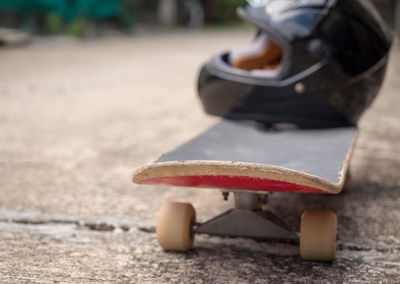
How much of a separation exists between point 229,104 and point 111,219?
85 cm

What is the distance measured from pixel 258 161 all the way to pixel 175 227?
0.36 metres

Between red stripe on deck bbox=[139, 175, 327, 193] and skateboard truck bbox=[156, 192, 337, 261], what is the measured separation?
0.36ft

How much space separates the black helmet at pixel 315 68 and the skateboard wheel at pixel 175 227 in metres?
0.92

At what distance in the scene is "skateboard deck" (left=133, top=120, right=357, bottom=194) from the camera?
145 centimetres

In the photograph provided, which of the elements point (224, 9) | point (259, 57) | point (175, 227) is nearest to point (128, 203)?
point (175, 227)

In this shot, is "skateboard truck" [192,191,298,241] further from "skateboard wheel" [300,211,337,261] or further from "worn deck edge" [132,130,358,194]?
"worn deck edge" [132,130,358,194]

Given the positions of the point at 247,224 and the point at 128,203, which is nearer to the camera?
the point at 247,224

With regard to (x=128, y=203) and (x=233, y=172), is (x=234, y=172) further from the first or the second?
(x=128, y=203)

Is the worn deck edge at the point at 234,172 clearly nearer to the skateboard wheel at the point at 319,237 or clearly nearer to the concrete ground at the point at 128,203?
the skateboard wheel at the point at 319,237

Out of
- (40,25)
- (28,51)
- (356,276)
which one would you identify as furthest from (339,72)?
(40,25)

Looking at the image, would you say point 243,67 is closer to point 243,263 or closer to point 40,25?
point 243,263

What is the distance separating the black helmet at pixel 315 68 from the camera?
2.30m

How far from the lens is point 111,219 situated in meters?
1.97

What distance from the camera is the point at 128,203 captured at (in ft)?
7.06
